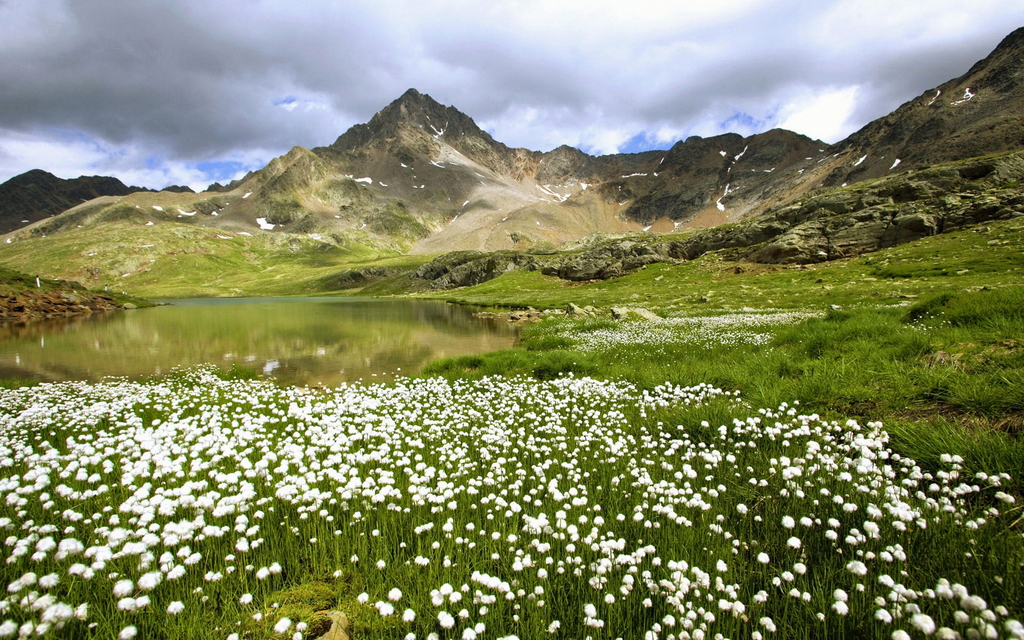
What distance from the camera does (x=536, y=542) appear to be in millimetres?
Answer: 3797

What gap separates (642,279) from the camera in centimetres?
8719

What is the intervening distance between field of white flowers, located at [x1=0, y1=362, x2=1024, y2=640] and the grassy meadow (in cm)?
3

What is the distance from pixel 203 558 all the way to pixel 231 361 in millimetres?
19364

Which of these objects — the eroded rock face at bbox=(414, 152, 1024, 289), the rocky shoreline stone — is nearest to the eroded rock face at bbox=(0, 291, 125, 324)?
the rocky shoreline stone

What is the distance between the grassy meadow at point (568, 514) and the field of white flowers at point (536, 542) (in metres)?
0.03

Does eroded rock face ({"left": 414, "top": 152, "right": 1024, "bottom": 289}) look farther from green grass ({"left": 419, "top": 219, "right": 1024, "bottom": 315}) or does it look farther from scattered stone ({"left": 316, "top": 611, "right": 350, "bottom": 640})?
scattered stone ({"left": 316, "top": 611, "right": 350, "bottom": 640})

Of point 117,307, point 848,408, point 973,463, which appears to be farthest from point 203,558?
point 117,307

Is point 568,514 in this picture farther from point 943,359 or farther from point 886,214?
point 886,214

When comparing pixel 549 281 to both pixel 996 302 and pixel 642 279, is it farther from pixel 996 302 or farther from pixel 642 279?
pixel 996 302

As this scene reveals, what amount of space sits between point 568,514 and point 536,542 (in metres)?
1.10

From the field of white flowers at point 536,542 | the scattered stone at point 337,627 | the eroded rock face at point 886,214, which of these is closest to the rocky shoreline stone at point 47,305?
the field of white flowers at point 536,542

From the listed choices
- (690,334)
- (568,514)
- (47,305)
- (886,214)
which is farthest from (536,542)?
(886,214)

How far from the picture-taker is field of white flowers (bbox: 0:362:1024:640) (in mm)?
3033

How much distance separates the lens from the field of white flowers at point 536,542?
119 inches
